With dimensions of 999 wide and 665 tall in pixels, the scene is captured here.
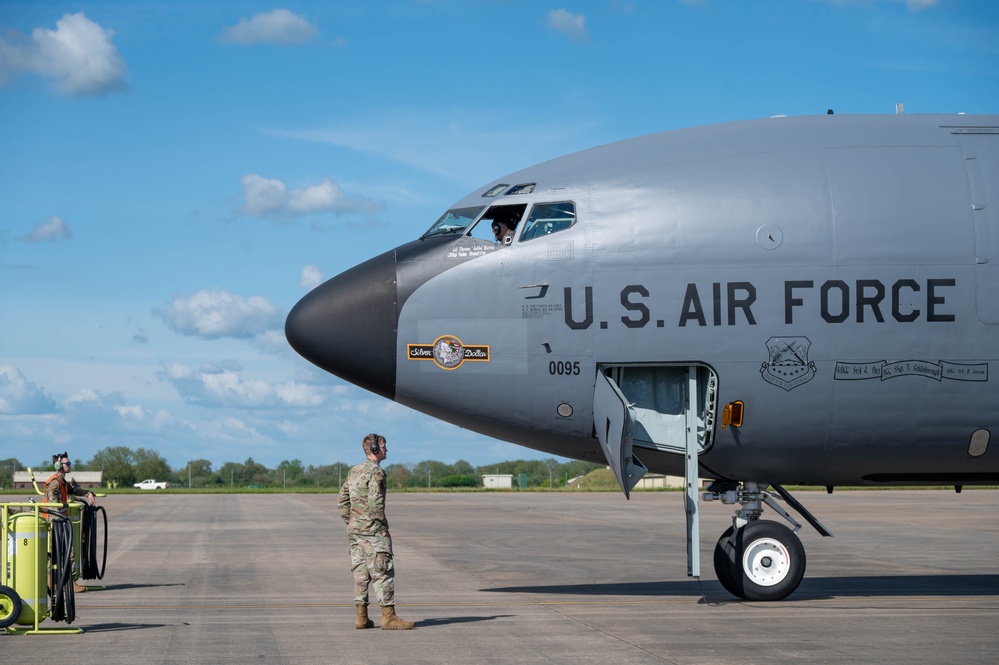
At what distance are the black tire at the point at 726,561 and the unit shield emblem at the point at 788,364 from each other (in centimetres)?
220

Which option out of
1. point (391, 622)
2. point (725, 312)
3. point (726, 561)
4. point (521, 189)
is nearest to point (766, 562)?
point (726, 561)

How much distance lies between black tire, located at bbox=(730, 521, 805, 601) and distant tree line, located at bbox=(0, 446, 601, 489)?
65473 millimetres

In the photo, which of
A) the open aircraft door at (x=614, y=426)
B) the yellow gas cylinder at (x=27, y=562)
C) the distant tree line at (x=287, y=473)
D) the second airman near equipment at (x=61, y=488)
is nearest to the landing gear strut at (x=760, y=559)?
the open aircraft door at (x=614, y=426)

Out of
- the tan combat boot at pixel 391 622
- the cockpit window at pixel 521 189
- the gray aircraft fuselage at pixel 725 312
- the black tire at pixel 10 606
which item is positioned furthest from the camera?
the cockpit window at pixel 521 189

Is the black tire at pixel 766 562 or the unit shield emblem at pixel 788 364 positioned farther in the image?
the black tire at pixel 766 562

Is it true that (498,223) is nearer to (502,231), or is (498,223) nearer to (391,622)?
(502,231)

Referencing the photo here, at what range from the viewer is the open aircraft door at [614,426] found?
13.5m

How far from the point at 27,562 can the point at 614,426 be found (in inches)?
273

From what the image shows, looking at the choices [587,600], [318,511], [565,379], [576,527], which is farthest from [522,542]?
[318,511]

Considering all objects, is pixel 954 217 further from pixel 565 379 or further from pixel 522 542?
pixel 522 542

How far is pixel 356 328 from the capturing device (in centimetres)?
1373

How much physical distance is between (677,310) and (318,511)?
32760mm

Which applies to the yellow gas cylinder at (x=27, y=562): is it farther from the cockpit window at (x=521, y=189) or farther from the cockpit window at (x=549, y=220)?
the cockpit window at (x=521, y=189)

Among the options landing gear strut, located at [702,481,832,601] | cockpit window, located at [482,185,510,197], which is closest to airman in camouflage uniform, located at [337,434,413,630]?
cockpit window, located at [482,185,510,197]
